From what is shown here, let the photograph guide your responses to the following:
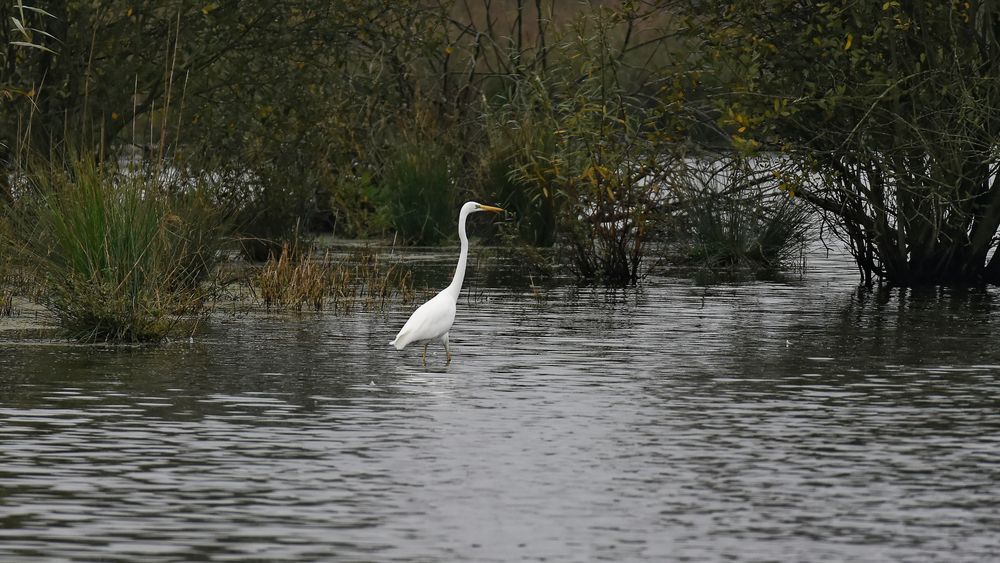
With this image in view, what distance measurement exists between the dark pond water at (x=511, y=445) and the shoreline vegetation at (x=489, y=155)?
1.45 meters

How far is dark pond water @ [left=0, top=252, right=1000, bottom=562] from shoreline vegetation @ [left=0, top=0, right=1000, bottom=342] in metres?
1.45

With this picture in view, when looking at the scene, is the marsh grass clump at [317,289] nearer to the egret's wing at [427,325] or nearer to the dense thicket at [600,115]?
the dense thicket at [600,115]

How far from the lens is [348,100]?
25859 millimetres

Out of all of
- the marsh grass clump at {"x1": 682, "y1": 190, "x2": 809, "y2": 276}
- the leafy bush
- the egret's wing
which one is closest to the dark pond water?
the egret's wing

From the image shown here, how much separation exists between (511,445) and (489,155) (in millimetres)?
16347

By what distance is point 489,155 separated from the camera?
2608 cm

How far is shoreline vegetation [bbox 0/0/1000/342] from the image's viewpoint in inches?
632

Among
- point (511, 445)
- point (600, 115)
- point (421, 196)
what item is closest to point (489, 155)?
point (421, 196)

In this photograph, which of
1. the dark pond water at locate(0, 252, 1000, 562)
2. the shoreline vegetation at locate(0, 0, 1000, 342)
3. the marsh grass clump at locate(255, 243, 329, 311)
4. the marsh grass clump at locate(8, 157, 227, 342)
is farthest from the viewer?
the marsh grass clump at locate(255, 243, 329, 311)

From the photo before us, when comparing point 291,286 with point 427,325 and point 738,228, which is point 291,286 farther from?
point 738,228

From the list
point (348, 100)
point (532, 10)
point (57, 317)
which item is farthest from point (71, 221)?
point (532, 10)

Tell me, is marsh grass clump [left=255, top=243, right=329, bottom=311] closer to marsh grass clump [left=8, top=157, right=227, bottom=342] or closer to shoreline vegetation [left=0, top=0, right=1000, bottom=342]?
shoreline vegetation [left=0, top=0, right=1000, bottom=342]

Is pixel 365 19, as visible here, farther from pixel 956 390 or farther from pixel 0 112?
pixel 956 390

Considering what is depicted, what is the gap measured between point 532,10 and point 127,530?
26.3 metres
